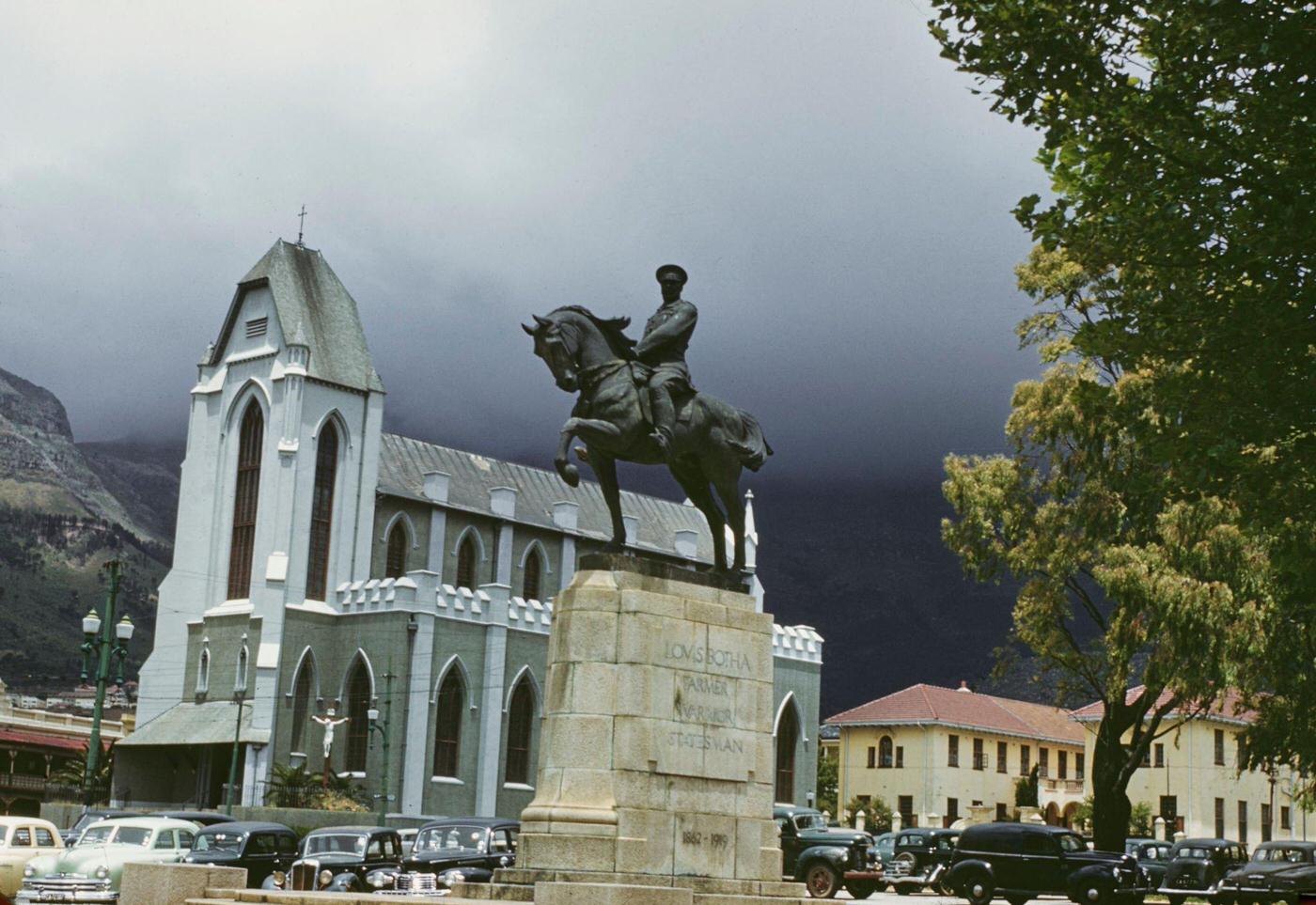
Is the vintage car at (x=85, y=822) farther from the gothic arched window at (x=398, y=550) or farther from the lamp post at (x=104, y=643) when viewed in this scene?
the gothic arched window at (x=398, y=550)

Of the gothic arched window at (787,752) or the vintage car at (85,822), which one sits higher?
the gothic arched window at (787,752)

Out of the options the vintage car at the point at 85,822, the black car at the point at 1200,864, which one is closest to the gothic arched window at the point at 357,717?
the vintage car at the point at 85,822

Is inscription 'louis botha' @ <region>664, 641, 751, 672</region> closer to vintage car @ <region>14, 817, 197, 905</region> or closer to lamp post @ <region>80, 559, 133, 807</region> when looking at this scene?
vintage car @ <region>14, 817, 197, 905</region>

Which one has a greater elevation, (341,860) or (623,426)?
(623,426)

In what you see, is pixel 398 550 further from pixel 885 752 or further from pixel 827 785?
pixel 827 785

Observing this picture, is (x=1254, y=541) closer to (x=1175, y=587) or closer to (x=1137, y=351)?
(x=1175, y=587)

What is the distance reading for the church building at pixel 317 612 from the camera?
178ft

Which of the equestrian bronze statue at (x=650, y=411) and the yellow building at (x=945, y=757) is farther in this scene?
the yellow building at (x=945, y=757)

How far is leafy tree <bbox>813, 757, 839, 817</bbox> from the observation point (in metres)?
88.0

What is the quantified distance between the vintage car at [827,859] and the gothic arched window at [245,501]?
29082 millimetres

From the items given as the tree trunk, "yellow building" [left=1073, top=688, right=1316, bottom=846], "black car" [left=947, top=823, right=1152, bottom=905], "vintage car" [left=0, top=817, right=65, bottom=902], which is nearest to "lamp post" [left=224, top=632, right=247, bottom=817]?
"vintage car" [left=0, top=817, right=65, bottom=902]

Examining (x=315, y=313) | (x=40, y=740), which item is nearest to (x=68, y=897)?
(x=315, y=313)

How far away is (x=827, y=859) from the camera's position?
3253cm

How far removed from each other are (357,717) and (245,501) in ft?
30.6
